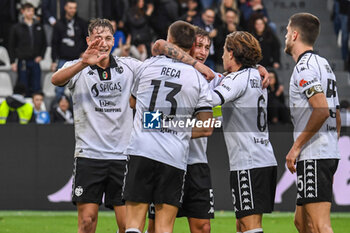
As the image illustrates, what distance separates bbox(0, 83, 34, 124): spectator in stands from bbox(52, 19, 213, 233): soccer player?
20.3 ft

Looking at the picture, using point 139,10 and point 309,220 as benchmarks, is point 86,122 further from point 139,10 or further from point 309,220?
point 139,10

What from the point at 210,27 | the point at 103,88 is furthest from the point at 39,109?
the point at 103,88

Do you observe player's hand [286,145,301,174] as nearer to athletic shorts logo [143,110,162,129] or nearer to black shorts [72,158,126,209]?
athletic shorts logo [143,110,162,129]

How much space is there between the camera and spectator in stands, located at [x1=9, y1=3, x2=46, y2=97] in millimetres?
16141

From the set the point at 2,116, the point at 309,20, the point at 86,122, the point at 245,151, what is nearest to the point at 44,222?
the point at 2,116

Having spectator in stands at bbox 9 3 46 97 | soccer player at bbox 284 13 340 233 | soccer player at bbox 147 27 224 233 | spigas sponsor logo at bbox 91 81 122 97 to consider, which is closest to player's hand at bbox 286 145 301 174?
soccer player at bbox 284 13 340 233

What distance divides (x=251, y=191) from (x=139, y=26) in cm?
981

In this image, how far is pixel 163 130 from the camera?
6.76 meters

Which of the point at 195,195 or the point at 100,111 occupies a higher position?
the point at 100,111

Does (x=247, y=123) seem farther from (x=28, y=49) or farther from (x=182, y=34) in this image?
(x=28, y=49)

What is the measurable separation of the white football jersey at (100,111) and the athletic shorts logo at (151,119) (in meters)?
1.10

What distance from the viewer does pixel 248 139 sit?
725cm

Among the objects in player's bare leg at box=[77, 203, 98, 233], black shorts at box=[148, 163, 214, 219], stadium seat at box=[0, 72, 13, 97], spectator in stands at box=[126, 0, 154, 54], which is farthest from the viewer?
stadium seat at box=[0, 72, 13, 97]

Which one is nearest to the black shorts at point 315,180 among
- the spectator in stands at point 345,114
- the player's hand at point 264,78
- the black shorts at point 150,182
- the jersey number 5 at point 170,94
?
the player's hand at point 264,78
